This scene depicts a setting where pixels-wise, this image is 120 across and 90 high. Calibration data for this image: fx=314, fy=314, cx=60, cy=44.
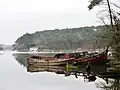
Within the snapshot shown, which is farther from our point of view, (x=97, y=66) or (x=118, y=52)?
(x=97, y=66)

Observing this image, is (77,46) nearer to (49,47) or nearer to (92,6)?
(49,47)

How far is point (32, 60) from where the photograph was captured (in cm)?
3041

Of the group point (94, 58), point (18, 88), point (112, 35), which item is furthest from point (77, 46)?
point (112, 35)

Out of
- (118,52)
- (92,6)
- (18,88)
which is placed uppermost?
(92,6)

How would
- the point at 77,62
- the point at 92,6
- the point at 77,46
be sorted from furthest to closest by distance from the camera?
the point at 77,46, the point at 77,62, the point at 92,6

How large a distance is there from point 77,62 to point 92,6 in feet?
22.8

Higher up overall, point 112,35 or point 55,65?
point 112,35

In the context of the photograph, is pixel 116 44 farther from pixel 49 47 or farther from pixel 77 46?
pixel 49 47

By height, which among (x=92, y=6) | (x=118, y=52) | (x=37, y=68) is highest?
(x=92, y=6)

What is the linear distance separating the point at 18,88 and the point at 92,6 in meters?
17.8

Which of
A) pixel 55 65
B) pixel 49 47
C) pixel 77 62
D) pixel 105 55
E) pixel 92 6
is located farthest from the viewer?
pixel 49 47

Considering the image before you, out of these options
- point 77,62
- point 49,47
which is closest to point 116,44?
point 77,62

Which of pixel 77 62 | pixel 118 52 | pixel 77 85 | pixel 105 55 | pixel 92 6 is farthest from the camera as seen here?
pixel 77 85

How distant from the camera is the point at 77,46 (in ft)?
472
